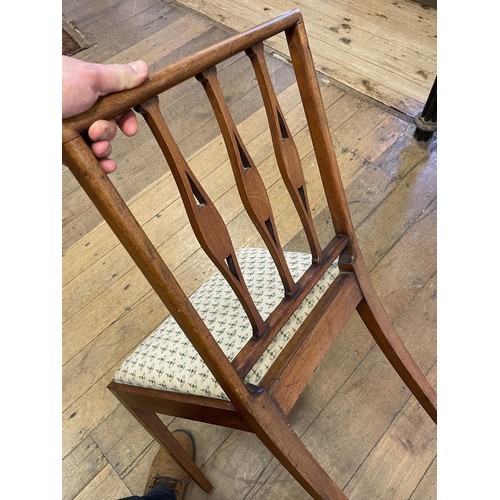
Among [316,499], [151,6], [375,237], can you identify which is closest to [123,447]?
[316,499]

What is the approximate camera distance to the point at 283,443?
0.67m

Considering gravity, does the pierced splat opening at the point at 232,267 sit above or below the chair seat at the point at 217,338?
above

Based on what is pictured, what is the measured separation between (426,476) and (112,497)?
28.7 inches

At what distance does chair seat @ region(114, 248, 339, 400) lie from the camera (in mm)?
748

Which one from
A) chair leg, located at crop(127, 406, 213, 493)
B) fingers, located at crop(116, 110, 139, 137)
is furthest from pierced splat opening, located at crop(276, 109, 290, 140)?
chair leg, located at crop(127, 406, 213, 493)

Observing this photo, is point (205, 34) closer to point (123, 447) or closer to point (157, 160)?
point (157, 160)

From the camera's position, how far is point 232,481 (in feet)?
3.72

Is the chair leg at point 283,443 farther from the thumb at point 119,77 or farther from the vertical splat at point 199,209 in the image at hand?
the thumb at point 119,77

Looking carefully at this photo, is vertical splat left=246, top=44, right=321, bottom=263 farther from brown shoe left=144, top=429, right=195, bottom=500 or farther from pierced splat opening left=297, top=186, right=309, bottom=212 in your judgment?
brown shoe left=144, top=429, right=195, bottom=500

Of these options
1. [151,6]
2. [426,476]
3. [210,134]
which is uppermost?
[151,6]

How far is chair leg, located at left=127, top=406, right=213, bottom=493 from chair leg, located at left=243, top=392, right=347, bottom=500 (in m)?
0.31

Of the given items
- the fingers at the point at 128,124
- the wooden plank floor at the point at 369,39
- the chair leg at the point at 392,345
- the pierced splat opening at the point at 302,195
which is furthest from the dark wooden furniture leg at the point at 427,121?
the fingers at the point at 128,124

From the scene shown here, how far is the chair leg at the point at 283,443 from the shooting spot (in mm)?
647

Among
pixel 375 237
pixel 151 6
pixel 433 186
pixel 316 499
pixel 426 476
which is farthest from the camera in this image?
pixel 151 6
